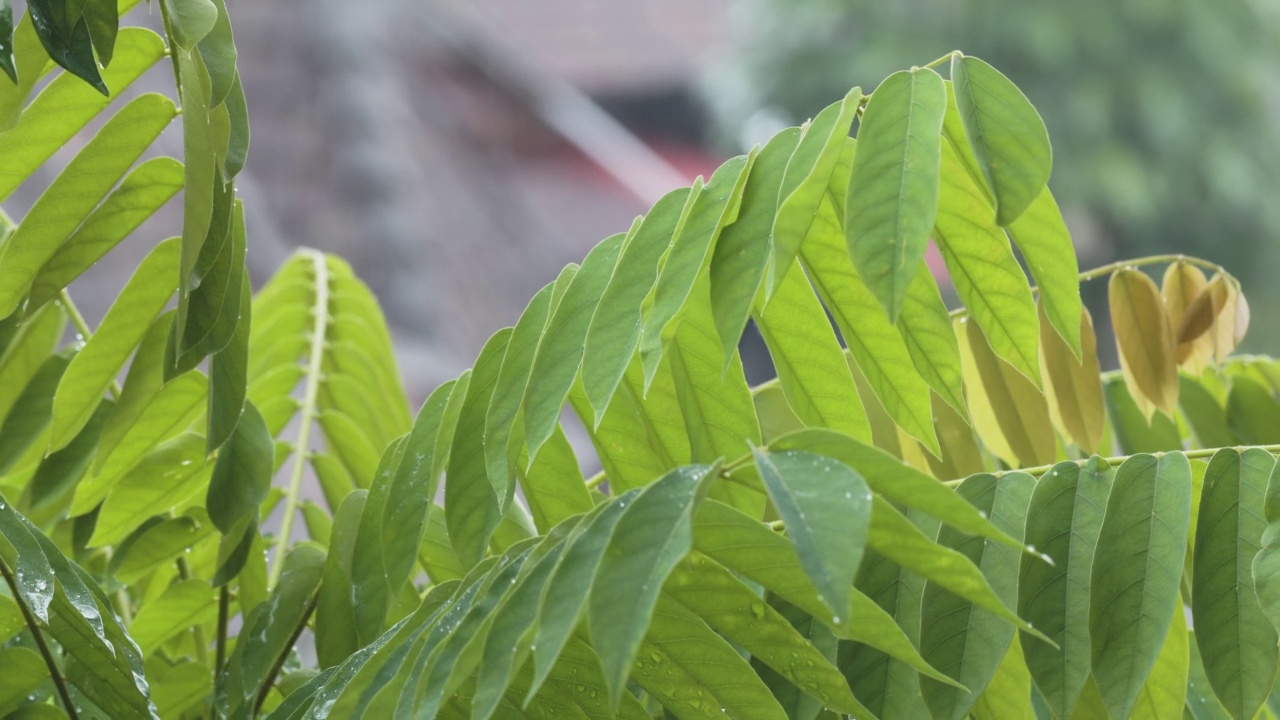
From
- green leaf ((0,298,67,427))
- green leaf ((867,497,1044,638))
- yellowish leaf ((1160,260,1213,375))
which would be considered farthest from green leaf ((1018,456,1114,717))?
green leaf ((0,298,67,427))

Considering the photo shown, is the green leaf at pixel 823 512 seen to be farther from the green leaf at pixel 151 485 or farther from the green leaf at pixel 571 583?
the green leaf at pixel 151 485

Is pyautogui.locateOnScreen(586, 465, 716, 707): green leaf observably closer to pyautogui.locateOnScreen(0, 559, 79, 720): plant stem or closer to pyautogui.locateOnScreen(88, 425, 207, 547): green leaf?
pyautogui.locateOnScreen(0, 559, 79, 720): plant stem

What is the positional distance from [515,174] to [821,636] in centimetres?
588

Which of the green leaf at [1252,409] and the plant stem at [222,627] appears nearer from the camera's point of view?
the plant stem at [222,627]

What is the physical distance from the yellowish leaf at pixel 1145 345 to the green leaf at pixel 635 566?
15.8 inches

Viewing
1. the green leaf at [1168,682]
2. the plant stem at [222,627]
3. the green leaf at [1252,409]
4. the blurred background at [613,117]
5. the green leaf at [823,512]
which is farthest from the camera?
the blurred background at [613,117]

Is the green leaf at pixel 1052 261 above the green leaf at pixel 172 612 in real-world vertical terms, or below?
below

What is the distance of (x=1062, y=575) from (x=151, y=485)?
0.44 m

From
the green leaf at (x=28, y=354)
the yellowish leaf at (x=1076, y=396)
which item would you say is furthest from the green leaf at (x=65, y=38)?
the yellowish leaf at (x=1076, y=396)

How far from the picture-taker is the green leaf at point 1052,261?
1.40 feet

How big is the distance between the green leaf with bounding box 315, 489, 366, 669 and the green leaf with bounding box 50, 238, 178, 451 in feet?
0.43

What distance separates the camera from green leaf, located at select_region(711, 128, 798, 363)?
374 mm

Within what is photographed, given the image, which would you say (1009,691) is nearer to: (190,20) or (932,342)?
(932,342)

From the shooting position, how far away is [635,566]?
29 centimetres
